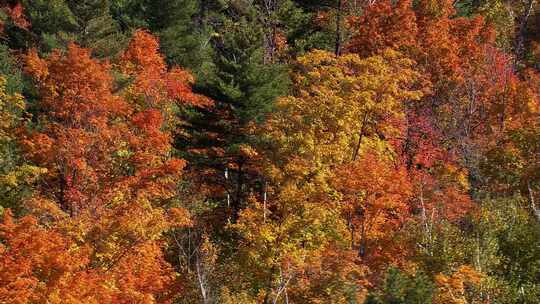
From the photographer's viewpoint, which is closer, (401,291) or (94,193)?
(401,291)

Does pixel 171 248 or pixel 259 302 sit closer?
pixel 259 302

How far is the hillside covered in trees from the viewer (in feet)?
75.2

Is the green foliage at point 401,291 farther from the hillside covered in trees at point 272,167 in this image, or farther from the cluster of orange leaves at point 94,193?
the cluster of orange leaves at point 94,193

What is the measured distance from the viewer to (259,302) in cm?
2688

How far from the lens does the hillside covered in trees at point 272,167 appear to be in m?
22.9

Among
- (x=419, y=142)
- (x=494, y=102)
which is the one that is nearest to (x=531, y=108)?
(x=494, y=102)

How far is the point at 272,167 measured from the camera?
1149 inches

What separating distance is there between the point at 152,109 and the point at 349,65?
11.1m

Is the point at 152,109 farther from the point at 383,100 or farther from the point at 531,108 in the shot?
the point at 531,108

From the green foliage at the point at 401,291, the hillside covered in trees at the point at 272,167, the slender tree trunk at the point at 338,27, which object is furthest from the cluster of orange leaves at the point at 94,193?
the slender tree trunk at the point at 338,27

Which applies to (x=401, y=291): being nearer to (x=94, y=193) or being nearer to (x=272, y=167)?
(x=272, y=167)

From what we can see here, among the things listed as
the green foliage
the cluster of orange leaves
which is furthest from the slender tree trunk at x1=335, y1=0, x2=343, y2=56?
the green foliage

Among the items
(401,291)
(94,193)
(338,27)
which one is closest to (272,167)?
(94,193)

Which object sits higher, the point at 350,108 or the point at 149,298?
the point at 350,108
